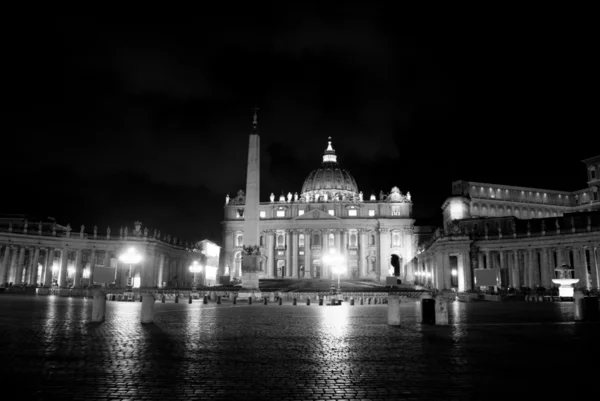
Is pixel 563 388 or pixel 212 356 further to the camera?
pixel 212 356

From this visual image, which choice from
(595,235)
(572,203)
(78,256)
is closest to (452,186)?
(572,203)

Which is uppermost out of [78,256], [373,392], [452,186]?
[452,186]

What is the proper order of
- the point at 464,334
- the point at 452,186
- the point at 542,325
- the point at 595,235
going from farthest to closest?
1. the point at 452,186
2. the point at 595,235
3. the point at 542,325
4. the point at 464,334

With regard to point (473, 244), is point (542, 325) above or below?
below

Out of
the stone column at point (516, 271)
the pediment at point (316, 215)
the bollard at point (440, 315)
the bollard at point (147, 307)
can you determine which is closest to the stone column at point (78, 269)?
the pediment at point (316, 215)

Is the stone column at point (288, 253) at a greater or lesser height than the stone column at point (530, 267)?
greater

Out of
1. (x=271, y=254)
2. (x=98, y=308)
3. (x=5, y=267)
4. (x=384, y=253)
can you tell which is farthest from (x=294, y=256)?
(x=98, y=308)

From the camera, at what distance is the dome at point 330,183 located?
445 feet

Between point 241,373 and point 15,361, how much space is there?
4.78 m

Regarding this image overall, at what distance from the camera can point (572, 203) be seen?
336ft

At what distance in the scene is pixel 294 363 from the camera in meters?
10.6

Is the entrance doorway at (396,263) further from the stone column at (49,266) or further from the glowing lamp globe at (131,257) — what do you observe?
the stone column at (49,266)

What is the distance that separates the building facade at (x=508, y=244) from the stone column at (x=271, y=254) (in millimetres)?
35783

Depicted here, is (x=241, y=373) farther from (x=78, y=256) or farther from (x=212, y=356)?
(x=78, y=256)
